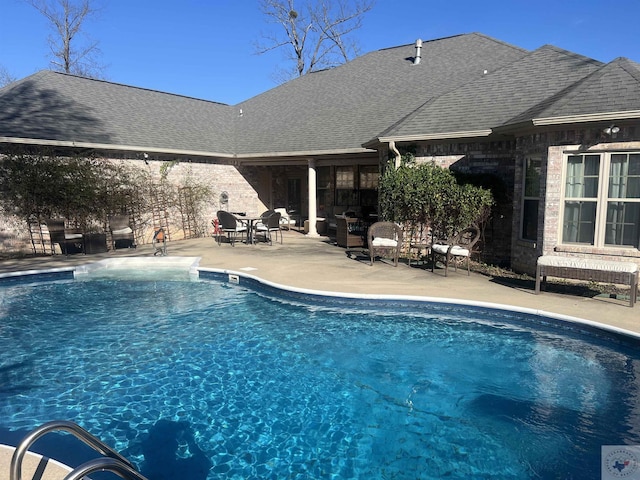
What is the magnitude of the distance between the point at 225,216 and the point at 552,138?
355 inches

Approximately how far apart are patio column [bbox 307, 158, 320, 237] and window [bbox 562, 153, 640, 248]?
28.9ft

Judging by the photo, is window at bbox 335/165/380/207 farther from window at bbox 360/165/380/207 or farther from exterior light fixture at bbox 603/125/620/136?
exterior light fixture at bbox 603/125/620/136

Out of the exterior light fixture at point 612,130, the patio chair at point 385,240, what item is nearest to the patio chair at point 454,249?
the patio chair at point 385,240

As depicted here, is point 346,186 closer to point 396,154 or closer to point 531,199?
point 396,154

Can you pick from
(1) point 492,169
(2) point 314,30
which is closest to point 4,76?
(2) point 314,30

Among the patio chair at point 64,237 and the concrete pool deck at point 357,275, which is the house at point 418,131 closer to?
the concrete pool deck at point 357,275

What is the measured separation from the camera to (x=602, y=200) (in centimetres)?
812

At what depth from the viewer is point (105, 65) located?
3322 cm

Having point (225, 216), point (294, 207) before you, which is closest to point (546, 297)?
Answer: point (225, 216)

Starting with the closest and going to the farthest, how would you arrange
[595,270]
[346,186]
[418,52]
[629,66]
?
1. [595,270]
2. [629,66]
3. [418,52]
4. [346,186]

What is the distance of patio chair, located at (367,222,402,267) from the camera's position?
1027cm

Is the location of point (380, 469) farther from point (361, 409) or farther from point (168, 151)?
point (168, 151)

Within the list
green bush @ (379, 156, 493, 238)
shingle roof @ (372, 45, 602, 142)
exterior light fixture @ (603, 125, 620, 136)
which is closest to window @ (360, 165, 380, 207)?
shingle roof @ (372, 45, 602, 142)

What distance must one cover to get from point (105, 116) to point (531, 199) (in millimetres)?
13403
